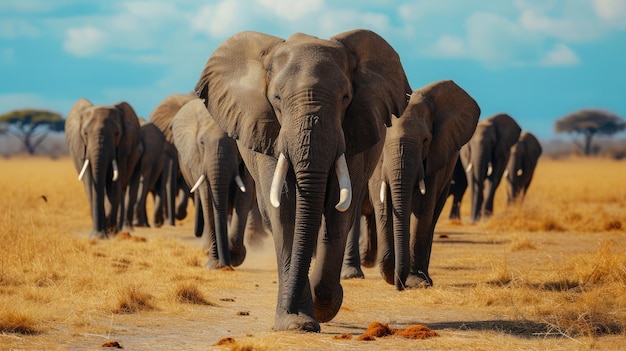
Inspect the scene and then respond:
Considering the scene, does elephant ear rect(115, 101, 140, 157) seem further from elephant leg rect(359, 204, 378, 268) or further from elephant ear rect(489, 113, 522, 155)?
elephant ear rect(489, 113, 522, 155)

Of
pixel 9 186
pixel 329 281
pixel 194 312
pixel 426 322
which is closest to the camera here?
pixel 329 281

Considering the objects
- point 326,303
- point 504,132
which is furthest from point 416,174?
point 504,132

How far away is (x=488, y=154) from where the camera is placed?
2378 centimetres

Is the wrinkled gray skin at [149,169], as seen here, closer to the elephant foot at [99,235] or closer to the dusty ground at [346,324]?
the elephant foot at [99,235]

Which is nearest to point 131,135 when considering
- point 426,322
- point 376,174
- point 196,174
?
point 196,174

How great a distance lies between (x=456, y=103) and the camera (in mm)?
11672

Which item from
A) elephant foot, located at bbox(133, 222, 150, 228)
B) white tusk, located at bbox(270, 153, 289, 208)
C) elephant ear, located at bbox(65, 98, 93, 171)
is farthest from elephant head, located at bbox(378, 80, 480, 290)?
elephant foot, located at bbox(133, 222, 150, 228)

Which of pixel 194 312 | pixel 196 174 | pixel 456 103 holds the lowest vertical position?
pixel 194 312

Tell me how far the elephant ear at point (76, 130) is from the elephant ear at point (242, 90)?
9475 millimetres

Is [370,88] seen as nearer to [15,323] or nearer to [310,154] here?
[310,154]

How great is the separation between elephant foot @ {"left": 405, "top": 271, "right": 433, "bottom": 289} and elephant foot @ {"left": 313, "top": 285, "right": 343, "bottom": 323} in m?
2.79

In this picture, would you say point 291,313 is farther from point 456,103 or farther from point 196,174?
point 196,174

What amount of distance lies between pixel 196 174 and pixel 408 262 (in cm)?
398

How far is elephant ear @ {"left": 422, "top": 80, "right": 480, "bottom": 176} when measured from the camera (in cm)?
1138
